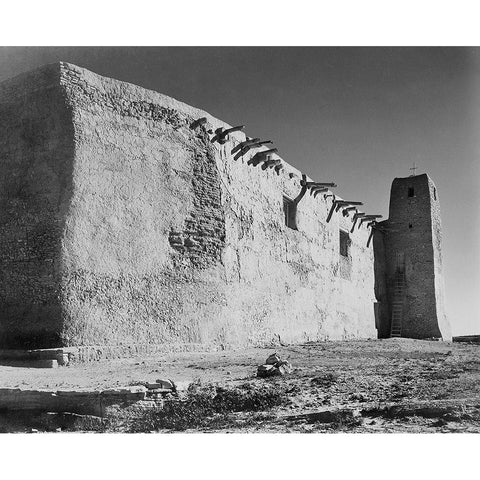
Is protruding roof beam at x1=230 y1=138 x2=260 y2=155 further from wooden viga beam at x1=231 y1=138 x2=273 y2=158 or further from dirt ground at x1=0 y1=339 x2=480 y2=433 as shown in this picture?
dirt ground at x1=0 y1=339 x2=480 y2=433

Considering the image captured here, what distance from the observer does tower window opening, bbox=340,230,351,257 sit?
16328mm

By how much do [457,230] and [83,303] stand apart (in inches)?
187

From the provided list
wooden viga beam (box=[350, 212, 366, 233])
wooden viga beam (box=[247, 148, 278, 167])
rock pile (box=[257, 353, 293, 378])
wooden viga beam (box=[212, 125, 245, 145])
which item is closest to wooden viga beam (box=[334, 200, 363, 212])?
wooden viga beam (box=[350, 212, 366, 233])

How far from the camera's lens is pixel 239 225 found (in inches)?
415

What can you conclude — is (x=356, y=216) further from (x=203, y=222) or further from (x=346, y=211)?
(x=203, y=222)

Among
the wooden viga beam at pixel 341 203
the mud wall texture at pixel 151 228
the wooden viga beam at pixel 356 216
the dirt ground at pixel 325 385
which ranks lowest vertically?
the dirt ground at pixel 325 385

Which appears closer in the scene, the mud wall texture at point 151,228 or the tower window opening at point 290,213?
the mud wall texture at point 151,228

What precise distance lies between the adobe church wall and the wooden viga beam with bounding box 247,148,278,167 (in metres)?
0.12

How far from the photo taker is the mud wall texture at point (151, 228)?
7.65m

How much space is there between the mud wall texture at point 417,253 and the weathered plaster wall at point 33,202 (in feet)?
40.2

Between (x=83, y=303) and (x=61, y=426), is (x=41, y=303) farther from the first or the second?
(x=61, y=426)

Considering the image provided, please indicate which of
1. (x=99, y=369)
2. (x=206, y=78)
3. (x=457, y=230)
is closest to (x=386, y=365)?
(x=457, y=230)

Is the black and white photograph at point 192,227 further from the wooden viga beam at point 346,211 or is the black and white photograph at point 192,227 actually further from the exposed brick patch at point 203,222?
the wooden viga beam at point 346,211

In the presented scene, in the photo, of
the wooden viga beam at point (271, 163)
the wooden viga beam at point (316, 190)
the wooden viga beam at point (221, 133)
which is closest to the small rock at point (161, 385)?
the wooden viga beam at point (221, 133)
